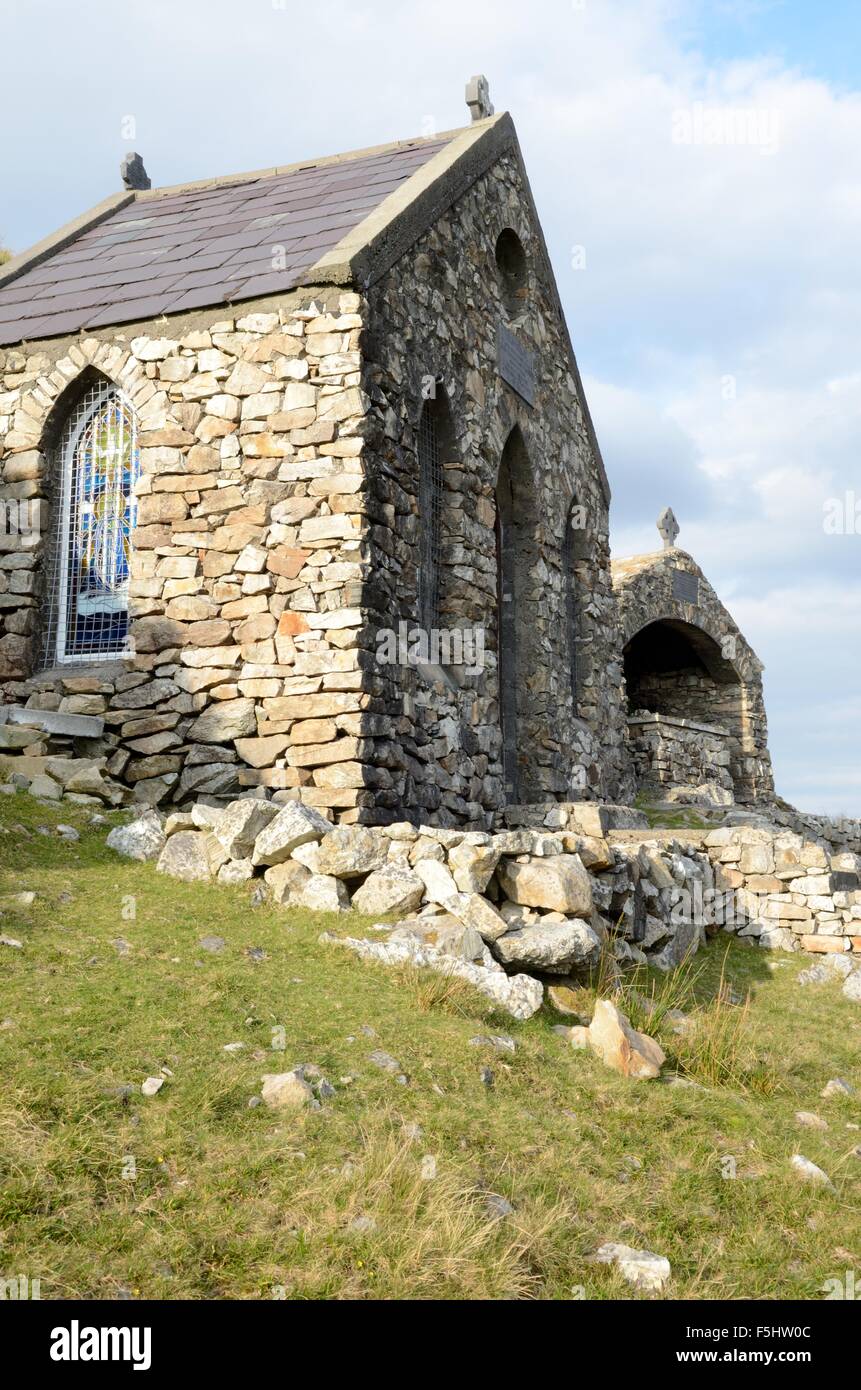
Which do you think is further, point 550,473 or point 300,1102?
point 550,473

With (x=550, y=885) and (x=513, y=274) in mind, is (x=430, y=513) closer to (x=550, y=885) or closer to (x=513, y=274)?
(x=513, y=274)

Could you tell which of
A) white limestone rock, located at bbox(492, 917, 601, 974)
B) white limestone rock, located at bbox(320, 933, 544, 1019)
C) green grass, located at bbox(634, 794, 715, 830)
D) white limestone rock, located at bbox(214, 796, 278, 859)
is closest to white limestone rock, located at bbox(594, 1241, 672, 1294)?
white limestone rock, located at bbox(320, 933, 544, 1019)

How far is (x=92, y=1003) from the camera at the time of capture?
5.36 m

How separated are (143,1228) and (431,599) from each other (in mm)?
8095

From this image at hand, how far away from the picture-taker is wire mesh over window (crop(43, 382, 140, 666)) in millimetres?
10320

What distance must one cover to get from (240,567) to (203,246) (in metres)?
3.84

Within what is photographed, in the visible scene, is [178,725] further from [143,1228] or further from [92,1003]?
[143,1228]

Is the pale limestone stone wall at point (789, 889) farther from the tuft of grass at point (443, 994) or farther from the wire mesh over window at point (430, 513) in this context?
the tuft of grass at point (443, 994)

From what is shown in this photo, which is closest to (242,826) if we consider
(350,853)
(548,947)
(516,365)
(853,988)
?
(350,853)

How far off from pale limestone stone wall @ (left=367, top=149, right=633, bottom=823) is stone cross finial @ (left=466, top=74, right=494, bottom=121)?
834 mm

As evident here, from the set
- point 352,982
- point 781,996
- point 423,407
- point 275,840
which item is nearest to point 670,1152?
point 352,982

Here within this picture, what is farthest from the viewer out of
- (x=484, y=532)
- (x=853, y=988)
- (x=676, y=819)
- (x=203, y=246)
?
(x=676, y=819)

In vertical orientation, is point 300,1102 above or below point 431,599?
below

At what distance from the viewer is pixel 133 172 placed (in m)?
14.9
